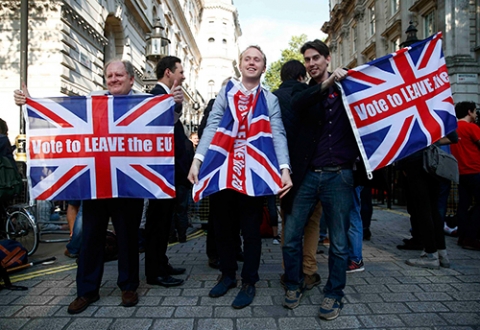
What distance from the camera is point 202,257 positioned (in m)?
5.23

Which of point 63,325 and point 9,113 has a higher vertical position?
point 9,113

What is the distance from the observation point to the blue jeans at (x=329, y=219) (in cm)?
313

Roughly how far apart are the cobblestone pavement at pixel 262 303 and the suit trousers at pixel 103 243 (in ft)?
0.67

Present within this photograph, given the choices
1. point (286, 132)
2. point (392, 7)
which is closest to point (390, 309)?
point (286, 132)

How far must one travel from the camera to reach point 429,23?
21.7m

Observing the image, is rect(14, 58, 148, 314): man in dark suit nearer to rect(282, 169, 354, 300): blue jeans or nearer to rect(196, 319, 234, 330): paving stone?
rect(196, 319, 234, 330): paving stone

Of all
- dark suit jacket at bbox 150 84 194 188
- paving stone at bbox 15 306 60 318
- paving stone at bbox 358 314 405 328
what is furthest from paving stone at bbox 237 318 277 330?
dark suit jacket at bbox 150 84 194 188

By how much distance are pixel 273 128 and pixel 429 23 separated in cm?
2236

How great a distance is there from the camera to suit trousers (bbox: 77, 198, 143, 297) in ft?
11.0

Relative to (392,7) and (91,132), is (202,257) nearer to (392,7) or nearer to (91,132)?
(91,132)

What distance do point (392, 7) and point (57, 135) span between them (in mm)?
27870

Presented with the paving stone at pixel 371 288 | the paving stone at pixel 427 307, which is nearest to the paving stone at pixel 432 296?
the paving stone at pixel 427 307

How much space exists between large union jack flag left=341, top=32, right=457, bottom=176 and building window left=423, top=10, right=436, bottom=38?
20.1 meters

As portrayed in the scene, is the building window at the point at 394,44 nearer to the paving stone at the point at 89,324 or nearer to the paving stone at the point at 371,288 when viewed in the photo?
the paving stone at the point at 371,288
